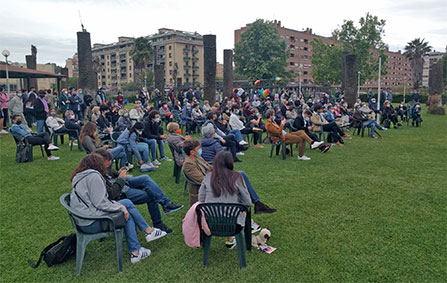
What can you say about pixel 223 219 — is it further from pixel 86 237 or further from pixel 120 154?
pixel 120 154

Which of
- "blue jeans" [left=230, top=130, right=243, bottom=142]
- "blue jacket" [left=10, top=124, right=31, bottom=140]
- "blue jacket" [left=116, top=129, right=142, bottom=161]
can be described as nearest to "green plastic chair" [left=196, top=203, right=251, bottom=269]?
"blue jacket" [left=116, top=129, right=142, bottom=161]

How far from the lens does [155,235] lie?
419cm

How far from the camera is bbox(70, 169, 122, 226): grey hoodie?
11.4 ft

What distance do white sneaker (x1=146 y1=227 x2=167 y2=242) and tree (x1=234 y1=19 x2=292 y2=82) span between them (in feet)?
148

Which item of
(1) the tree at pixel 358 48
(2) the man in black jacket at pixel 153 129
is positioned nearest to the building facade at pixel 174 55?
(1) the tree at pixel 358 48

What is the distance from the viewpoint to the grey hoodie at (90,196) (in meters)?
3.47

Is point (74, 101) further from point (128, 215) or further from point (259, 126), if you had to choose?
point (128, 215)

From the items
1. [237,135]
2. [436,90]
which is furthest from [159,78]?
[436,90]

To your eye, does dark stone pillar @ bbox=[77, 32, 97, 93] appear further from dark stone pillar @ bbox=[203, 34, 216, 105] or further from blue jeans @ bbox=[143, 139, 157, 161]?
blue jeans @ bbox=[143, 139, 157, 161]

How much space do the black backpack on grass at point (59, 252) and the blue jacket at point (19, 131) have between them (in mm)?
6113

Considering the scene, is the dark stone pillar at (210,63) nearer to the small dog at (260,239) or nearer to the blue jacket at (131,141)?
the blue jacket at (131,141)

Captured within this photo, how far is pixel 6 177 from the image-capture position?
7.50m

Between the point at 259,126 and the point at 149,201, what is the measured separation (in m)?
7.76

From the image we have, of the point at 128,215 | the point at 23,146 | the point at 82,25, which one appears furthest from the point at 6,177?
the point at 82,25
